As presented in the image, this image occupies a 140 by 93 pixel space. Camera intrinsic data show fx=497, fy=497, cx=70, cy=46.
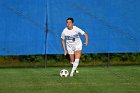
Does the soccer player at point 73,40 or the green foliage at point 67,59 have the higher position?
the soccer player at point 73,40

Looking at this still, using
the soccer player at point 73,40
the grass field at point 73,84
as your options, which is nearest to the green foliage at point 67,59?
the soccer player at point 73,40

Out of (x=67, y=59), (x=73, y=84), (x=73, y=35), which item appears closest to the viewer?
(x=73, y=84)

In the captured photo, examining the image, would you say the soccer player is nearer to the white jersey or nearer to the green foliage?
the white jersey

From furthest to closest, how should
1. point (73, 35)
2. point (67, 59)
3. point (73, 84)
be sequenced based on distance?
point (67, 59)
point (73, 35)
point (73, 84)

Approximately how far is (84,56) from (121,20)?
2.38 meters

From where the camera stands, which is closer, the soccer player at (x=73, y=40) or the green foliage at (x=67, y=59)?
the soccer player at (x=73, y=40)

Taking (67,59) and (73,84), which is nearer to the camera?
(73,84)

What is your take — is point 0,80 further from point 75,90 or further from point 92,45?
→ point 92,45

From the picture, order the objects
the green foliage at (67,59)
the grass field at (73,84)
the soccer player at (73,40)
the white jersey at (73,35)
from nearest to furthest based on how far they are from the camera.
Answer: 1. the grass field at (73,84)
2. the soccer player at (73,40)
3. the white jersey at (73,35)
4. the green foliage at (67,59)

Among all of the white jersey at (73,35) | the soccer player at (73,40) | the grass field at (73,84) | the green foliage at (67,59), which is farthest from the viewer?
the green foliage at (67,59)

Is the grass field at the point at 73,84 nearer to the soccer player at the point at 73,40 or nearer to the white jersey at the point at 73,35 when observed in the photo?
the soccer player at the point at 73,40

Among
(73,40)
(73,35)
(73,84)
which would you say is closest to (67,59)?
(73,40)

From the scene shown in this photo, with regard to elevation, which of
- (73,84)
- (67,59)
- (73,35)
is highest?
(73,35)

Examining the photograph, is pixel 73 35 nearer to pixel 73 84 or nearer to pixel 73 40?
pixel 73 40
